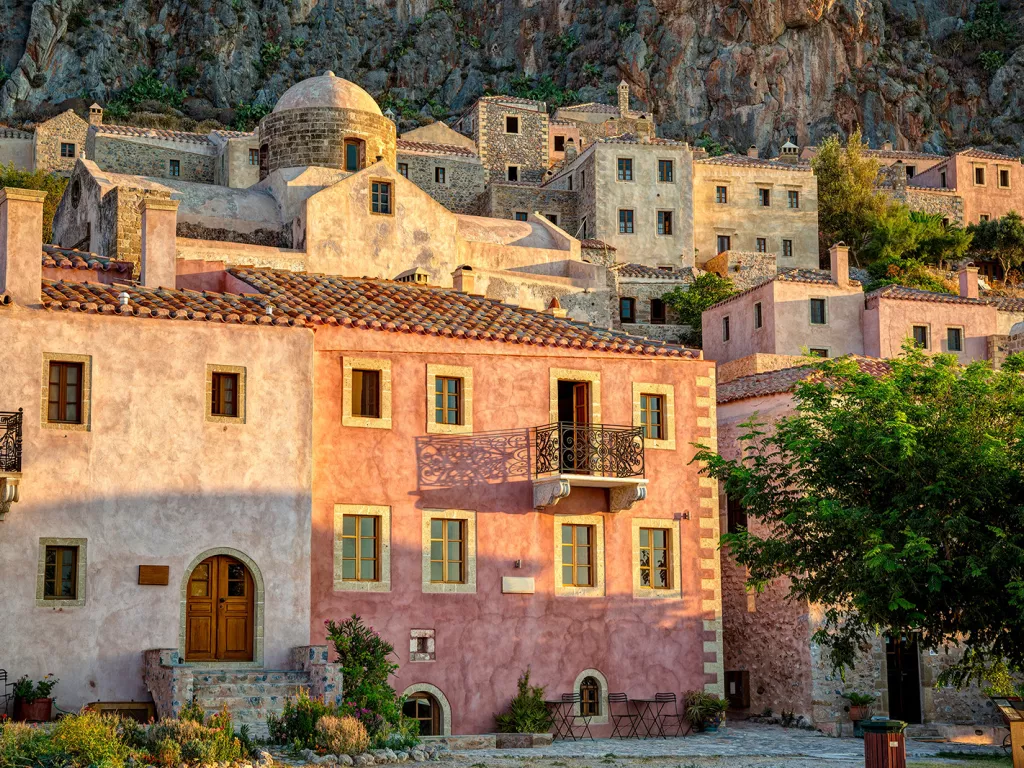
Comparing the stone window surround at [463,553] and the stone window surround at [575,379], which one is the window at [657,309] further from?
the stone window surround at [463,553]

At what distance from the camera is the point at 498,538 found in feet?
98.7

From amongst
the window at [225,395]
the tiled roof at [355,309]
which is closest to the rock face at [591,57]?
the tiled roof at [355,309]

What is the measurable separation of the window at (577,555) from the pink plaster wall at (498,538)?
382 mm

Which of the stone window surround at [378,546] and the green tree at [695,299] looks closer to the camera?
the stone window surround at [378,546]

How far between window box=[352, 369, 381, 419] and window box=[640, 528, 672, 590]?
21.5 ft

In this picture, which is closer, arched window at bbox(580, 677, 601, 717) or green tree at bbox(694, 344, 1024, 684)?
green tree at bbox(694, 344, 1024, 684)

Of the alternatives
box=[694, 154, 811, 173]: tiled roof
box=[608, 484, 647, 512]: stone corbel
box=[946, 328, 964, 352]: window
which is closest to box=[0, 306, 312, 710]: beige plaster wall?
box=[608, 484, 647, 512]: stone corbel

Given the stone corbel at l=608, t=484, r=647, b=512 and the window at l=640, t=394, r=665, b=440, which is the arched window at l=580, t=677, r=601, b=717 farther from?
the window at l=640, t=394, r=665, b=440

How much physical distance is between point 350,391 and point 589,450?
5157 millimetres

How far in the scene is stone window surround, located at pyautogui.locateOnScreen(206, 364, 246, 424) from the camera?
2725 cm

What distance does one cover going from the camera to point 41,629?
25.1 m

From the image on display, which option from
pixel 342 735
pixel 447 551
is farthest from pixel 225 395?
pixel 342 735

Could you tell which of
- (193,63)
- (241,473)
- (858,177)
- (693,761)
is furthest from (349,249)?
(193,63)

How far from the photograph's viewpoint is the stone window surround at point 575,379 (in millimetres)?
31188
